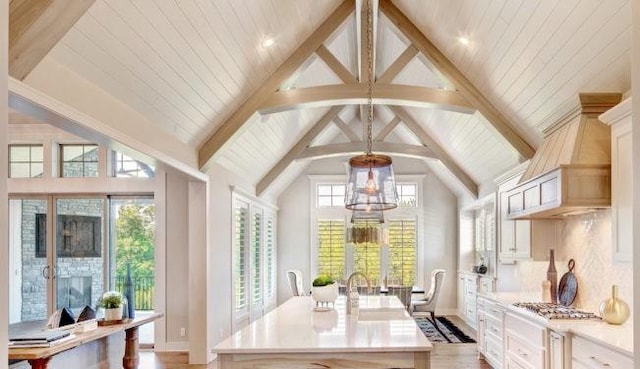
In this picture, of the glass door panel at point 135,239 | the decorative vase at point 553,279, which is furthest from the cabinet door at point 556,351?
the glass door panel at point 135,239

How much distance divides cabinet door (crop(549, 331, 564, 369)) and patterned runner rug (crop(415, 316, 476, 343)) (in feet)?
13.3

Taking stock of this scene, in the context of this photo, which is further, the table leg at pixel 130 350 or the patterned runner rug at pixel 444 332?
the patterned runner rug at pixel 444 332

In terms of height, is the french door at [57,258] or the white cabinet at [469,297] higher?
the french door at [57,258]

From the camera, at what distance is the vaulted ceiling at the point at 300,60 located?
11.1 ft

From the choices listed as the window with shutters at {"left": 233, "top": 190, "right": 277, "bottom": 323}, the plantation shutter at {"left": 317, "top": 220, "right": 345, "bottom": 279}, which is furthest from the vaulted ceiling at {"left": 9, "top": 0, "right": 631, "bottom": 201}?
the plantation shutter at {"left": 317, "top": 220, "right": 345, "bottom": 279}

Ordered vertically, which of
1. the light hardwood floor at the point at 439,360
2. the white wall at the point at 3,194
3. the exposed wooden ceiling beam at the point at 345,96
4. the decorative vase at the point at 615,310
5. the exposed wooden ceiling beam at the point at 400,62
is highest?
the exposed wooden ceiling beam at the point at 400,62

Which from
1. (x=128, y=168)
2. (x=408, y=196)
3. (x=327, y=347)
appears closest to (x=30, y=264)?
(x=128, y=168)

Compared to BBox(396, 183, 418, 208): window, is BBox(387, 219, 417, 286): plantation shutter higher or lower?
lower

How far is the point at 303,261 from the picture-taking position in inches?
453

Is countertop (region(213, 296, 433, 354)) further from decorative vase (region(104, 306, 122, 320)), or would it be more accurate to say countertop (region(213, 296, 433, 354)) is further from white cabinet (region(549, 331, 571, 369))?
decorative vase (region(104, 306, 122, 320))

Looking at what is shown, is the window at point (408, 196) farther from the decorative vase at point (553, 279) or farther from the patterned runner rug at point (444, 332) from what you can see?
the decorative vase at point (553, 279)

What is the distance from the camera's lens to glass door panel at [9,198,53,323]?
740 cm

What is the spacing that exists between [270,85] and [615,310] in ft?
13.2

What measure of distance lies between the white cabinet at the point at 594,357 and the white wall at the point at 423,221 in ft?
24.8
